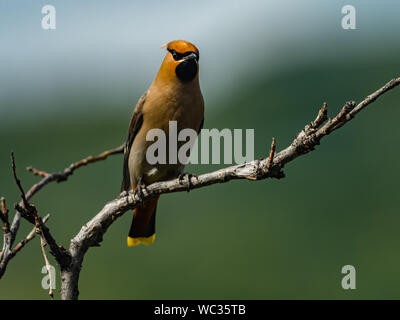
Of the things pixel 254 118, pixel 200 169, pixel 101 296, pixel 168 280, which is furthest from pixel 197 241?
pixel 254 118

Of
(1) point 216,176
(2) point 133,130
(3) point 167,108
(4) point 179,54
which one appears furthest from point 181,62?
(1) point 216,176

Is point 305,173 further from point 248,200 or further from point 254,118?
point 254,118

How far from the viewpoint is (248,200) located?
2445 cm

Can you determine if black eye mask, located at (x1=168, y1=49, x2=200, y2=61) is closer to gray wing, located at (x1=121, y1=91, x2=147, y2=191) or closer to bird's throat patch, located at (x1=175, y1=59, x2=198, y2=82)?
bird's throat patch, located at (x1=175, y1=59, x2=198, y2=82)

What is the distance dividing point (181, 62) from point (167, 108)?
38 cm

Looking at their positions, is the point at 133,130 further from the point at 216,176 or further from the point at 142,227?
the point at 216,176

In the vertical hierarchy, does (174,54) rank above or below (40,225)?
above

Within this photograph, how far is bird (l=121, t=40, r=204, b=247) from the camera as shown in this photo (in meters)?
4.77

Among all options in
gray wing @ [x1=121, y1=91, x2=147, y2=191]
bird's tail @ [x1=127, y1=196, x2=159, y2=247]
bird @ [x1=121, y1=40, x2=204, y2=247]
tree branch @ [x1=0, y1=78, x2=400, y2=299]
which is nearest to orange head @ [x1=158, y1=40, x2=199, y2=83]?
bird @ [x1=121, y1=40, x2=204, y2=247]

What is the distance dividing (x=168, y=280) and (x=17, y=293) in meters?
4.59

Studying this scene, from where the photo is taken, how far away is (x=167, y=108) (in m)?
4.80

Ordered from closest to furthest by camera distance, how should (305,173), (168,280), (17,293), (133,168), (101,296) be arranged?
(133,168) < (101,296) < (168,280) < (17,293) < (305,173)

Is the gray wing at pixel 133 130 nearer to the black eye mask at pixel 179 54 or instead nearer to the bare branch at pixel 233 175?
the black eye mask at pixel 179 54
